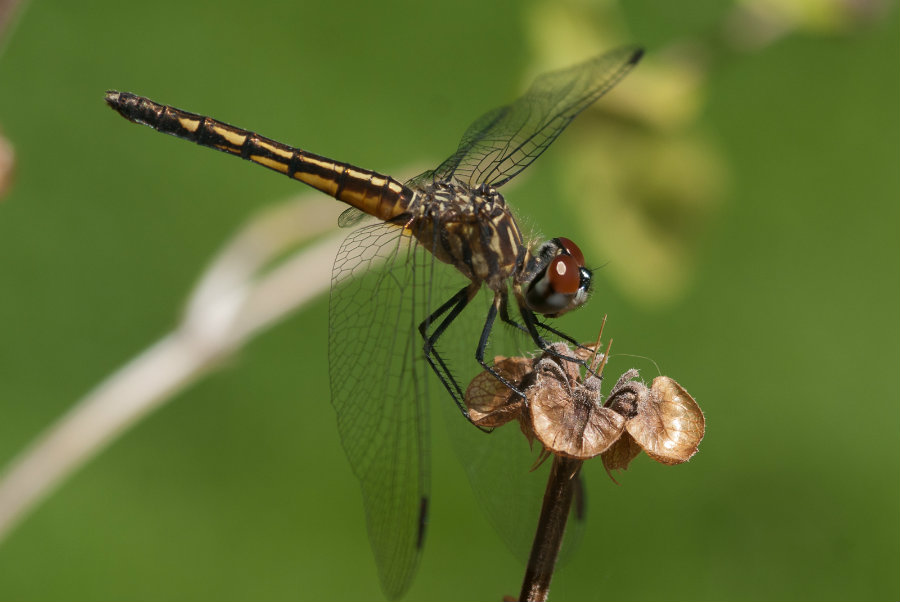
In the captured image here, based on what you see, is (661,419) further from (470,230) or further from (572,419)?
(470,230)

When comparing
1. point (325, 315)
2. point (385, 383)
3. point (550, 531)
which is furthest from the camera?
point (325, 315)

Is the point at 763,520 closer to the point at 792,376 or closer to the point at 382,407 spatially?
the point at 792,376

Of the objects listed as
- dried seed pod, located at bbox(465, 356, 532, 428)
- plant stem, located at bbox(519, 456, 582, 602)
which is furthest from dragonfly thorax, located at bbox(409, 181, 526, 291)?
plant stem, located at bbox(519, 456, 582, 602)

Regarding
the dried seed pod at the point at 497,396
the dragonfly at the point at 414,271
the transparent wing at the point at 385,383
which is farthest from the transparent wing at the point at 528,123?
the dried seed pod at the point at 497,396

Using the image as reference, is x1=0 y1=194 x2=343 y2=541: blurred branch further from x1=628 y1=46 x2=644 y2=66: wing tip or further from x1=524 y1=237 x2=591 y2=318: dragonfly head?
x1=628 y1=46 x2=644 y2=66: wing tip

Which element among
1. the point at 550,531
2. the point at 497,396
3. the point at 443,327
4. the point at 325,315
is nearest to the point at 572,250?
the point at 443,327

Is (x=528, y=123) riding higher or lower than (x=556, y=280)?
higher

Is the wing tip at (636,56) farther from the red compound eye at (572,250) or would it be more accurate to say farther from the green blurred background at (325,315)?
the green blurred background at (325,315)
